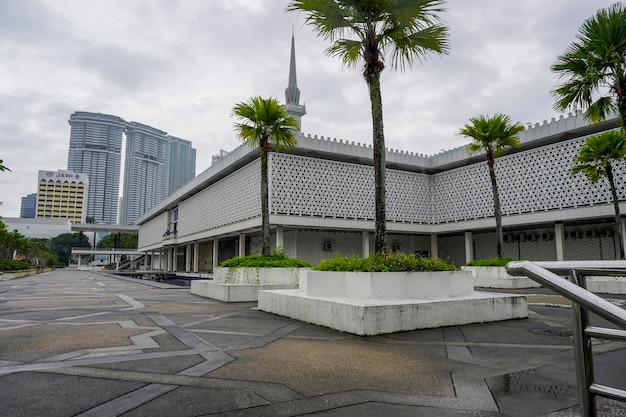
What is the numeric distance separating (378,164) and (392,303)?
364cm

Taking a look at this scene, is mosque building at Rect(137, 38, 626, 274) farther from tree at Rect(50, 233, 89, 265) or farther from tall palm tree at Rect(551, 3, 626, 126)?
tree at Rect(50, 233, 89, 265)

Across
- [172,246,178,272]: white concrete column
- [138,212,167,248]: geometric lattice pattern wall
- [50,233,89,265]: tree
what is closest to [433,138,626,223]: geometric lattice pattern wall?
[172,246,178,272]: white concrete column

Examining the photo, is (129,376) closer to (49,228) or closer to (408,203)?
(408,203)

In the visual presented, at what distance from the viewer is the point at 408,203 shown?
38.9m

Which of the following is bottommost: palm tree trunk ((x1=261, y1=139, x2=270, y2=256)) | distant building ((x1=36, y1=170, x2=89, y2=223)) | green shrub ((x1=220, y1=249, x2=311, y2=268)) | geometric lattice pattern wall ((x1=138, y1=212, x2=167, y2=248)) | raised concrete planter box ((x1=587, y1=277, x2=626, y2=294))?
raised concrete planter box ((x1=587, y1=277, x2=626, y2=294))

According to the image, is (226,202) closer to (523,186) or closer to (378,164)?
(523,186)

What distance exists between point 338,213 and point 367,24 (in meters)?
24.1

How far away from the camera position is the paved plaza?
352cm

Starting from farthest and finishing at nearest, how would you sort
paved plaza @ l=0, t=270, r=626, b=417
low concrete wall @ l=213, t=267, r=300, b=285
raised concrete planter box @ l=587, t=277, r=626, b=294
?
raised concrete planter box @ l=587, t=277, r=626, b=294 < low concrete wall @ l=213, t=267, r=300, b=285 < paved plaza @ l=0, t=270, r=626, b=417

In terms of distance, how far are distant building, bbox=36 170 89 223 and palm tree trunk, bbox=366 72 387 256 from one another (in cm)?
17521

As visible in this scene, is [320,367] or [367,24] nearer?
[320,367]

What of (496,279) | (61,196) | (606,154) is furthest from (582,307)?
(61,196)

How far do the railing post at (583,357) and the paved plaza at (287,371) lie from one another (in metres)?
1.90

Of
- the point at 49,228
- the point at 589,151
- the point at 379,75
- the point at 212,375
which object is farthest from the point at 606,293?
the point at 49,228
